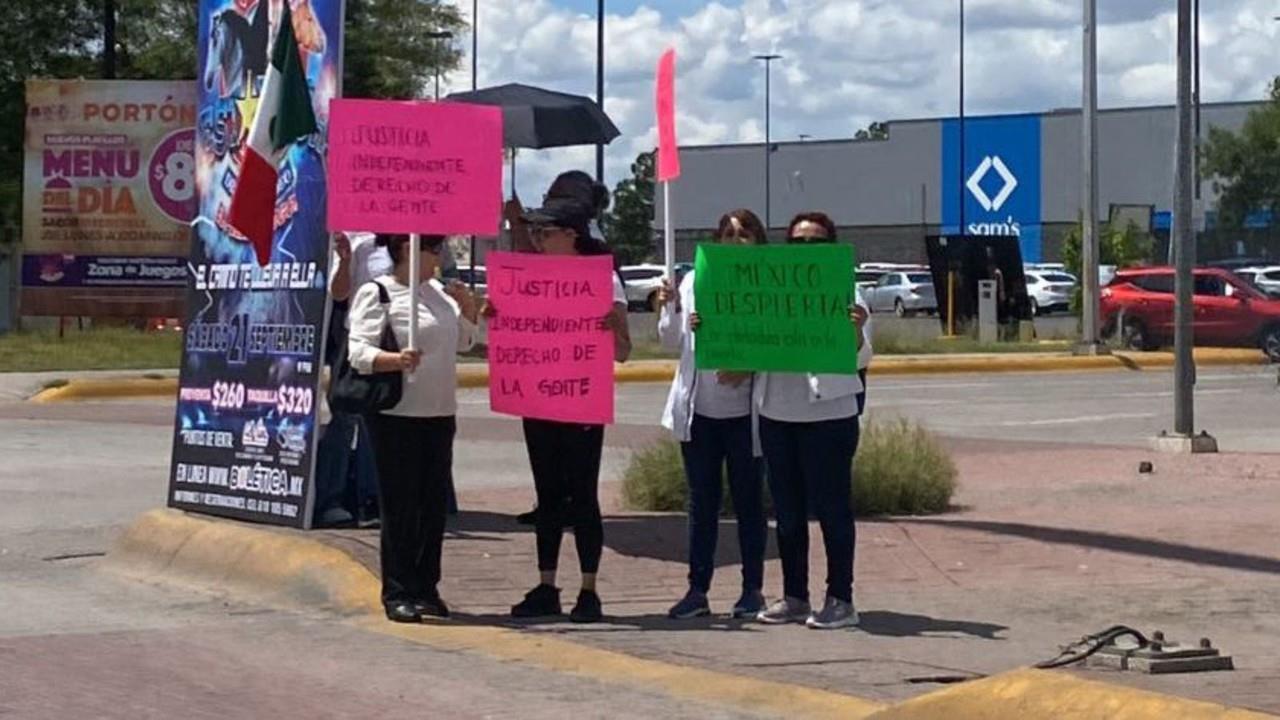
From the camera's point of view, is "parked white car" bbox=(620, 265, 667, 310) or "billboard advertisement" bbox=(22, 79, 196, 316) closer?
"billboard advertisement" bbox=(22, 79, 196, 316)

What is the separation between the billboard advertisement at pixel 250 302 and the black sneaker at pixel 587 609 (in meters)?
2.16

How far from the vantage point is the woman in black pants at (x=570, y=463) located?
1056 centimetres

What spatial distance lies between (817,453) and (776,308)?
2.14ft

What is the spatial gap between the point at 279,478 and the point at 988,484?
5.78 metres

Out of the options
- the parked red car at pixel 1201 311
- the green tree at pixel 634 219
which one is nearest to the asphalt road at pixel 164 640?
the parked red car at pixel 1201 311

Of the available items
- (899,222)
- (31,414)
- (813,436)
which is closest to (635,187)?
(899,222)

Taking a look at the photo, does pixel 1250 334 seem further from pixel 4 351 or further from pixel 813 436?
pixel 813 436

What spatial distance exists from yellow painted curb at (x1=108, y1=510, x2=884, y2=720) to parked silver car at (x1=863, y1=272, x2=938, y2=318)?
2060 inches

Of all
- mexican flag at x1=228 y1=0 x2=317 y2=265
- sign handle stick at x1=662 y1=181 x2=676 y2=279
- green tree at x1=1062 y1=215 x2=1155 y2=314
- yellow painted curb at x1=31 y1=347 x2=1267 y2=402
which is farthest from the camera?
green tree at x1=1062 y1=215 x2=1155 y2=314

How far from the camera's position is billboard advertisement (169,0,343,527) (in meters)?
12.2

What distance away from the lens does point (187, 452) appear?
1315cm

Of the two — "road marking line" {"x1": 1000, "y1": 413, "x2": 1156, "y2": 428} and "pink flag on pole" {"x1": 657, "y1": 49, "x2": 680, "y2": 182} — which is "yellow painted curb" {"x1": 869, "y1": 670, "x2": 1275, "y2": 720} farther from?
"road marking line" {"x1": 1000, "y1": 413, "x2": 1156, "y2": 428}

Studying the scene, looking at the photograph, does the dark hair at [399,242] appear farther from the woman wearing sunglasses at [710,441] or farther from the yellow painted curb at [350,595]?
the yellow painted curb at [350,595]

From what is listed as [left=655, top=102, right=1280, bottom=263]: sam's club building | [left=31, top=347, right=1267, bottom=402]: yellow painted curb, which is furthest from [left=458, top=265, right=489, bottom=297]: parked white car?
[left=655, top=102, right=1280, bottom=263]: sam's club building
